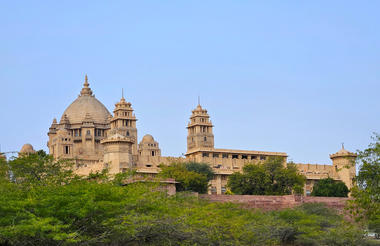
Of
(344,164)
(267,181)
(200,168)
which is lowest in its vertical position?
(267,181)

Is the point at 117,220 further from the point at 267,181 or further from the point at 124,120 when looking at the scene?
the point at 124,120

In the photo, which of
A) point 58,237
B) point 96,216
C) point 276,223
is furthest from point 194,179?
point 58,237

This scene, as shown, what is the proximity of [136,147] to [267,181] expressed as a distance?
3554cm

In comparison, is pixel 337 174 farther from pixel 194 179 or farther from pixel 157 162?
pixel 194 179

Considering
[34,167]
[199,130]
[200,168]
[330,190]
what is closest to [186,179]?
[200,168]

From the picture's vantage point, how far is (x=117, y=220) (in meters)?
35.7

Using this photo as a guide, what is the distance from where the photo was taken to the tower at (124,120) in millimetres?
111438

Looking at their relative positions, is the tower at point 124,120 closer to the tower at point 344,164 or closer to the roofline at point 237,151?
the roofline at point 237,151

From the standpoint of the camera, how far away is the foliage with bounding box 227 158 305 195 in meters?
77.8

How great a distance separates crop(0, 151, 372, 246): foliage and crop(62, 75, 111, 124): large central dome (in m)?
65.2

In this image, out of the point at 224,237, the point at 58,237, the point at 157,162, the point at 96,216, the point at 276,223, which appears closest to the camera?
the point at 58,237

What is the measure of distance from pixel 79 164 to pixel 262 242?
5563cm

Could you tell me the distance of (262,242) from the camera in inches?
1951

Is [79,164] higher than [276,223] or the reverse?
higher
